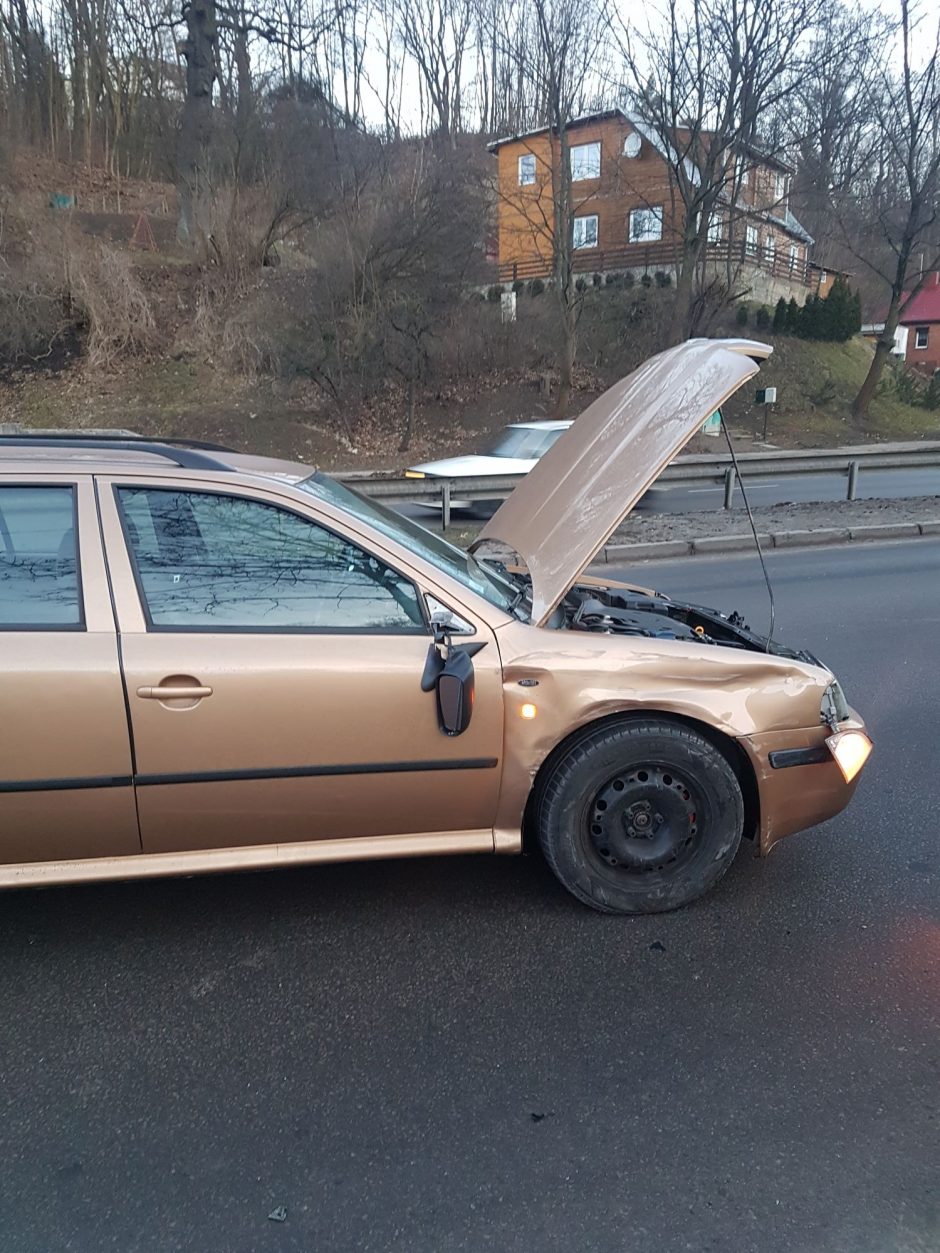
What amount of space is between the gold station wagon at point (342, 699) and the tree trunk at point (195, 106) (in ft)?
98.1

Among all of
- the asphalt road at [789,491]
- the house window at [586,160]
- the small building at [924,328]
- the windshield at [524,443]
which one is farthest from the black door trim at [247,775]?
the small building at [924,328]

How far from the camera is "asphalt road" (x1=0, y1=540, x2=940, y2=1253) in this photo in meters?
2.04

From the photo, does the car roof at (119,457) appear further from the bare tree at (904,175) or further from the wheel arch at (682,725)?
the bare tree at (904,175)

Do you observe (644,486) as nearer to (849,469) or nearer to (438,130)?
(849,469)

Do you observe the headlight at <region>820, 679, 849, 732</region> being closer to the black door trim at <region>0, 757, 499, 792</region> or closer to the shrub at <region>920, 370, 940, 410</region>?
the black door trim at <region>0, 757, 499, 792</region>

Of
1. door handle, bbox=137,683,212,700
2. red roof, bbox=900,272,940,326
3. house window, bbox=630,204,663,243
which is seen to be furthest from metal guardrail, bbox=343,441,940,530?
red roof, bbox=900,272,940,326

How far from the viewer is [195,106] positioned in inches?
1220

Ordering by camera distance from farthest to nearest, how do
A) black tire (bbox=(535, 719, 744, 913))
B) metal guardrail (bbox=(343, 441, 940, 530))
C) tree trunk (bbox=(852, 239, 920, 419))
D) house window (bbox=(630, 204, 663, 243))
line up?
house window (bbox=(630, 204, 663, 243)) < tree trunk (bbox=(852, 239, 920, 419)) < metal guardrail (bbox=(343, 441, 940, 530)) < black tire (bbox=(535, 719, 744, 913))

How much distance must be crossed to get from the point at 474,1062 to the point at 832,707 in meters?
1.81

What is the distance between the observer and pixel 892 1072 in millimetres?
2463

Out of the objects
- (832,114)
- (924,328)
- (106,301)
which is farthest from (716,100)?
(924,328)

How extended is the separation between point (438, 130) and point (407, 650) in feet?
133

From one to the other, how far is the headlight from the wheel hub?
585 millimetres

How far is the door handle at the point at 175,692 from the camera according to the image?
275 cm
